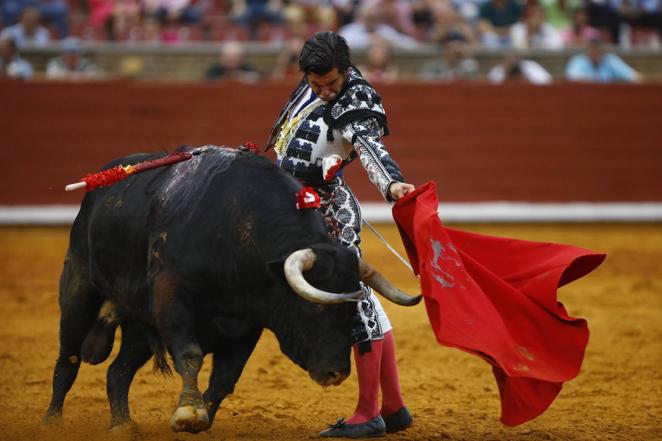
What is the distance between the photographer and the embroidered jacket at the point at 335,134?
3402mm

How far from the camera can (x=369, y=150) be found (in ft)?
11.1

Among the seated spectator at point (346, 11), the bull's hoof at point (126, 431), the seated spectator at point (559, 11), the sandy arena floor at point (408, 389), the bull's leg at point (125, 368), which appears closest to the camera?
the bull's hoof at point (126, 431)

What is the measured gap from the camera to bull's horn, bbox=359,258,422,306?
3303 millimetres

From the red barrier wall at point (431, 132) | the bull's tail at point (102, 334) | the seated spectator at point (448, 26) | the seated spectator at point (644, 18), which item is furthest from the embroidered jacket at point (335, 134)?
the seated spectator at point (644, 18)

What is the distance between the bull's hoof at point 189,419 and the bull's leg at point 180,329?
2cm

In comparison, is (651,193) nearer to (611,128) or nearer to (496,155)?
(611,128)

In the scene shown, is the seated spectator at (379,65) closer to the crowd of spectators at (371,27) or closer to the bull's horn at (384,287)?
the crowd of spectators at (371,27)

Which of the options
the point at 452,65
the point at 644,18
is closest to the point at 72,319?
the point at 452,65

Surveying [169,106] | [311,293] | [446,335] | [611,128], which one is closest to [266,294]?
[311,293]

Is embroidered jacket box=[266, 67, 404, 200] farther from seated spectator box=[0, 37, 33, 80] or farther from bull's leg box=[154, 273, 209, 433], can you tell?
seated spectator box=[0, 37, 33, 80]

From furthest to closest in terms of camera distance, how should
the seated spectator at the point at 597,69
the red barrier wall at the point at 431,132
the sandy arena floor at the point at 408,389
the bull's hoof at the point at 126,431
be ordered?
1. the seated spectator at the point at 597,69
2. the red barrier wall at the point at 431,132
3. the sandy arena floor at the point at 408,389
4. the bull's hoof at the point at 126,431

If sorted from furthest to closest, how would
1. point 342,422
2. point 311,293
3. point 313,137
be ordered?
point 342,422, point 313,137, point 311,293

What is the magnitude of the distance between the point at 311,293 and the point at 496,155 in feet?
24.5

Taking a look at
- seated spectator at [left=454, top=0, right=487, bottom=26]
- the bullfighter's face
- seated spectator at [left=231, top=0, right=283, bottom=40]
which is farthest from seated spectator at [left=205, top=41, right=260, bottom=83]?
the bullfighter's face
